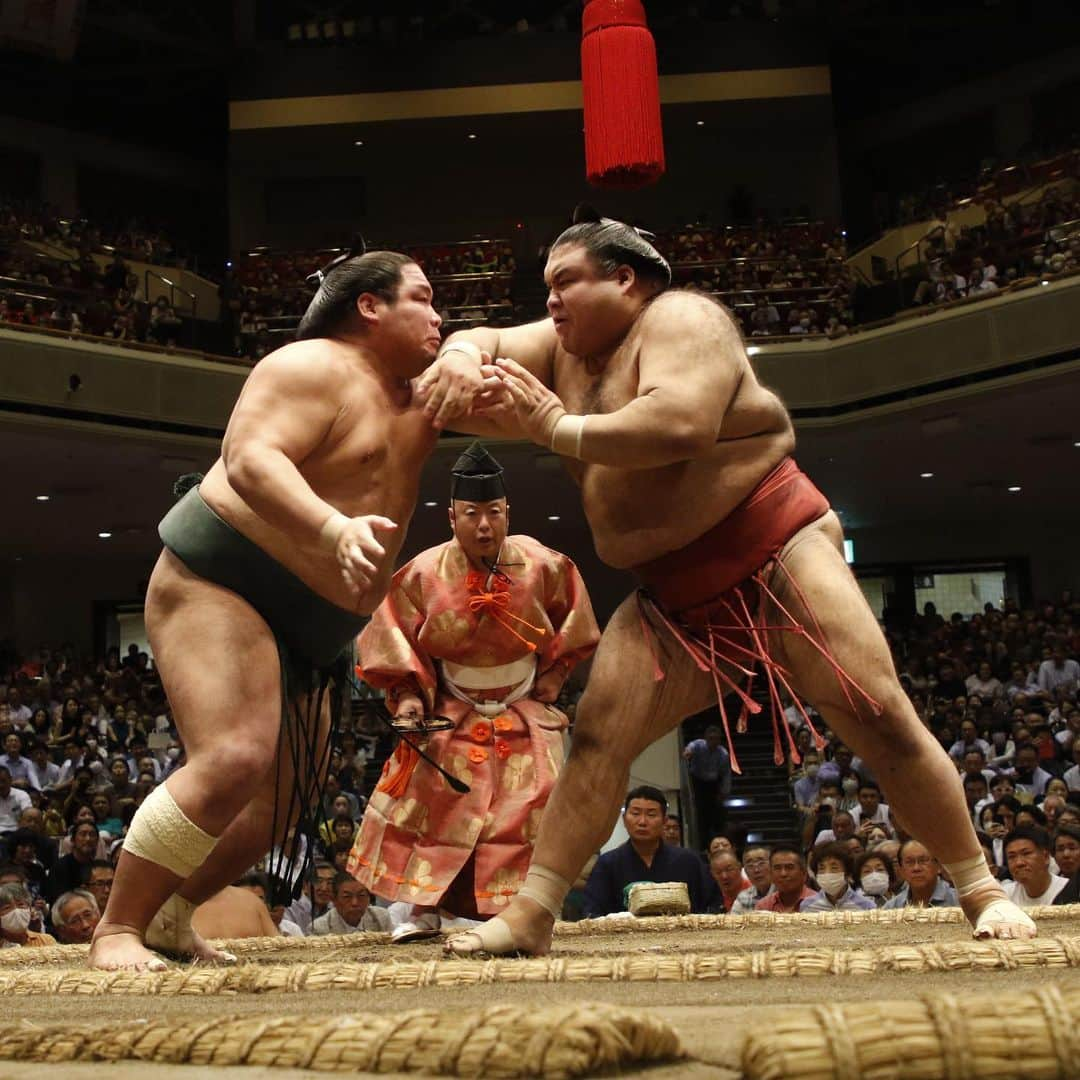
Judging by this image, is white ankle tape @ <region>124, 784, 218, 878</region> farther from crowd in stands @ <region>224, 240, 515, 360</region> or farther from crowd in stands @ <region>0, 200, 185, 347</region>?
crowd in stands @ <region>224, 240, 515, 360</region>

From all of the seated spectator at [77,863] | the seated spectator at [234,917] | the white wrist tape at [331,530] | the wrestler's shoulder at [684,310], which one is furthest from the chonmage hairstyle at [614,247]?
the seated spectator at [77,863]

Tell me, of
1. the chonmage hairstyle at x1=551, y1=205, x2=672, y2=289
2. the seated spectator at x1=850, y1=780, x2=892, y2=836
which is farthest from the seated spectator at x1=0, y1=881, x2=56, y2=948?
the seated spectator at x1=850, y1=780, x2=892, y2=836

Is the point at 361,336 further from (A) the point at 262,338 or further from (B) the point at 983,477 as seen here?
(B) the point at 983,477

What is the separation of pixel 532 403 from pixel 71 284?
8.59 metres

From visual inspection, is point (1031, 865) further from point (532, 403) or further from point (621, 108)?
point (621, 108)

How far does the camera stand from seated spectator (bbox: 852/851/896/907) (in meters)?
4.13

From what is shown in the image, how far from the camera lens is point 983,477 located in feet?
35.8

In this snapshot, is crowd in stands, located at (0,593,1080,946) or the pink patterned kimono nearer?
the pink patterned kimono

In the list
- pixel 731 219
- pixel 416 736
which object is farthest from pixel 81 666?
pixel 416 736

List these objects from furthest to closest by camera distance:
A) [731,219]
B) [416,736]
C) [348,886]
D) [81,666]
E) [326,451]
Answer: [731,219] < [81,666] < [348,886] < [416,736] < [326,451]

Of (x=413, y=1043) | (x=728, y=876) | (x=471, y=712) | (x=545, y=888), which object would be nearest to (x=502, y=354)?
(x=545, y=888)

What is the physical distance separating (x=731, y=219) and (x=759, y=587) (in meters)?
10.7

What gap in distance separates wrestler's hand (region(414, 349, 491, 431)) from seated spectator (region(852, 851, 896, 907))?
2643mm

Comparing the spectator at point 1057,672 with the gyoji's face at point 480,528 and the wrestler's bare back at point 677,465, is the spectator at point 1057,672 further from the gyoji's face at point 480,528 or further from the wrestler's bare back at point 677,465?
the wrestler's bare back at point 677,465
